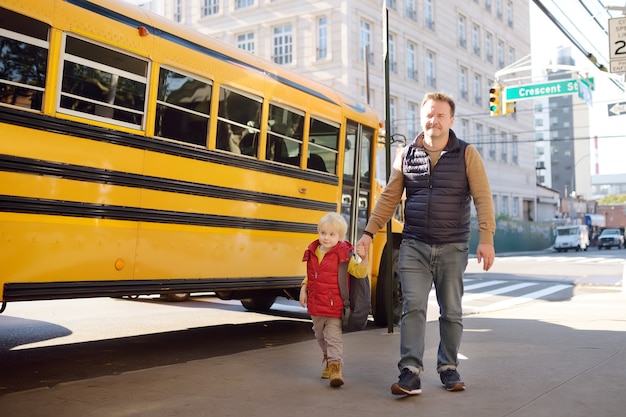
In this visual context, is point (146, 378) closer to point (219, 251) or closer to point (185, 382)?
point (185, 382)

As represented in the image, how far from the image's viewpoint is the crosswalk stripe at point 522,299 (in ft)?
40.1

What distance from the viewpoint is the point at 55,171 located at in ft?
16.9

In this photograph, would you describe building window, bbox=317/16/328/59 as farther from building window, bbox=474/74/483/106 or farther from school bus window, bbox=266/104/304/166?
school bus window, bbox=266/104/304/166

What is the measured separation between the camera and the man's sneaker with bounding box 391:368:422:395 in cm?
453

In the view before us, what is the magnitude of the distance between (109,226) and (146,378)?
1.24m

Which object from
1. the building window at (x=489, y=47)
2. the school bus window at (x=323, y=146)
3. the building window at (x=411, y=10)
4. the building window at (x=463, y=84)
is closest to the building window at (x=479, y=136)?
the building window at (x=463, y=84)

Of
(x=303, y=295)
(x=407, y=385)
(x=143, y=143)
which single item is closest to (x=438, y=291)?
(x=407, y=385)

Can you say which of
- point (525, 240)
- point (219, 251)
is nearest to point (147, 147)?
point (219, 251)

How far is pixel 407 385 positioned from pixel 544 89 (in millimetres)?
20003

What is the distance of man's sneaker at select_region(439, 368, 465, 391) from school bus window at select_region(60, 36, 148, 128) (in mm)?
3217

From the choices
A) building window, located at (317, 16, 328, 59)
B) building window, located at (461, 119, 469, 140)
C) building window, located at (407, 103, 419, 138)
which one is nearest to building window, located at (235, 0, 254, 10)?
building window, located at (317, 16, 328, 59)

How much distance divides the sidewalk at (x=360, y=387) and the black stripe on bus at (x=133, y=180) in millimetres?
1520

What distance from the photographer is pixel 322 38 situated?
113 ft

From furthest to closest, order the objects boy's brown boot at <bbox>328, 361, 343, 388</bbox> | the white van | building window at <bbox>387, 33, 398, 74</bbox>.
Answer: the white van < building window at <bbox>387, 33, 398, 74</bbox> < boy's brown boot at <bbox>328, 361, 343, 388</bbox>
